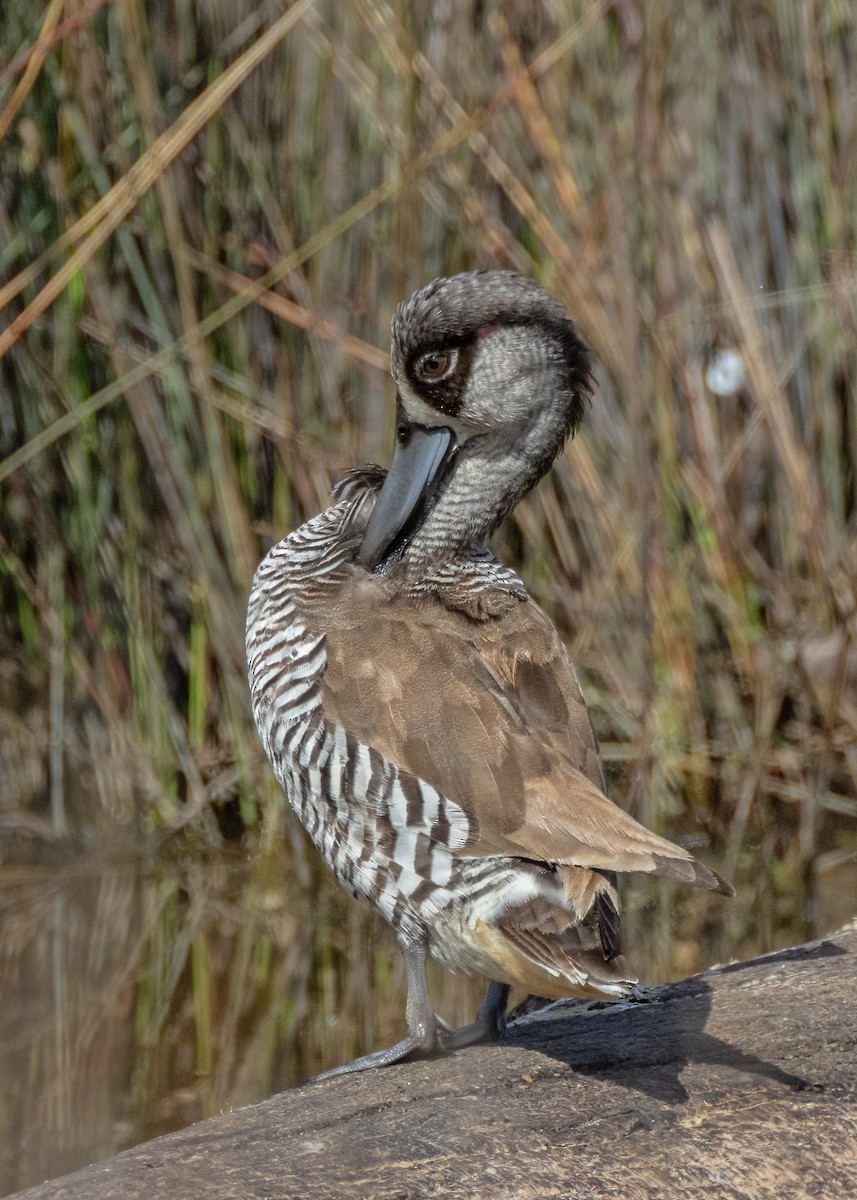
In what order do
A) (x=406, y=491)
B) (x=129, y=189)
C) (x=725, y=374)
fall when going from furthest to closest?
(x=725, y=374)
(x=129, y=189)
(x=406, y=491)

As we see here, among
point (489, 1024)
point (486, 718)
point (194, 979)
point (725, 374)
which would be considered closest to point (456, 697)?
point (486, 718)

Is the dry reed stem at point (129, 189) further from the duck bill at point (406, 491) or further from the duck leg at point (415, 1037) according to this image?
the duck leg at point (415, 1037)

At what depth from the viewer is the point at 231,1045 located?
338cm

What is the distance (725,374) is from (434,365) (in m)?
1.82

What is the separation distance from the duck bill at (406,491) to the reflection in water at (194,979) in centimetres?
118

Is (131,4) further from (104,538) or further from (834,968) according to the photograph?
(834,968)

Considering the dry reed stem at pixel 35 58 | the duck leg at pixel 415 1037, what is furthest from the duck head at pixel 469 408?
the dry reed stem at pixel 35 58

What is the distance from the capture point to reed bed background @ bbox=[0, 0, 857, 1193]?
145 inches

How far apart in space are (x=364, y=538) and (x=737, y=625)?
1635 millimetres

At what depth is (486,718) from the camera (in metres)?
2.41

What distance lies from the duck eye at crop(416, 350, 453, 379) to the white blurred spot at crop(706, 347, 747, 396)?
5.84ft

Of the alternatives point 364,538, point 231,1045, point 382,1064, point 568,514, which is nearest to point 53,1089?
point 231,1045

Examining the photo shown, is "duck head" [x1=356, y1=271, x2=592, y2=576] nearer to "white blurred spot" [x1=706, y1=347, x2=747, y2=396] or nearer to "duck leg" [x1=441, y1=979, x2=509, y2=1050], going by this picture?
"duck leg" [x1=441, y1=979, x2=509, y2=1050]

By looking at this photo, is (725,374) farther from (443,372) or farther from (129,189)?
(443,372)
